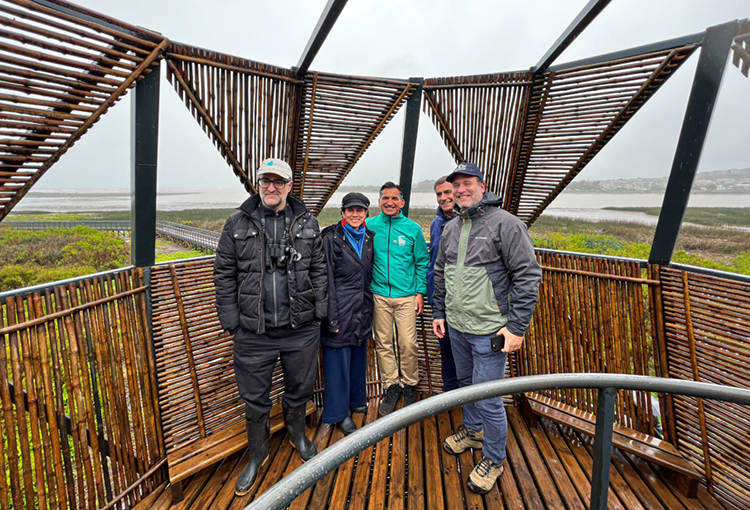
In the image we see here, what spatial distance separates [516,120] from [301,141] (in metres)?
2.21

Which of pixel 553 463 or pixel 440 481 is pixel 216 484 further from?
pixel 553 463

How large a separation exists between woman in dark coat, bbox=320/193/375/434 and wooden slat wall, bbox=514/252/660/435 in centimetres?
155

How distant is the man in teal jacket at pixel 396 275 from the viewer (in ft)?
8.86

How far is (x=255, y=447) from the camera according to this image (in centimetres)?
224

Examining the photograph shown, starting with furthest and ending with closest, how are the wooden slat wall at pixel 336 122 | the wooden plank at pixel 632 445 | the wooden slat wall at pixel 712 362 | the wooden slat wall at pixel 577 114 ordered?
the wooden slat wall at pixel 336 122
the wooden slat wall at pixel 577 114
the wooden plank at pixel 632 445
the wooden slat wall at pixel 712 362

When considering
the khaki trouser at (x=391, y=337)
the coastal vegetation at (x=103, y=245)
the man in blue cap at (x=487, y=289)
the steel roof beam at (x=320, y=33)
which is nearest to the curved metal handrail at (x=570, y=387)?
the man in blue cap at (x=487, y=289)

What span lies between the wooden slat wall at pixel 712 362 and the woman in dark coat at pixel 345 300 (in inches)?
88.2

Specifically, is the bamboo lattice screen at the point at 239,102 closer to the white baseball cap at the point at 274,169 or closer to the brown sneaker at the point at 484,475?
the white baseball cap at the point at 274,169

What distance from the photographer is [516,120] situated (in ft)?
10.9

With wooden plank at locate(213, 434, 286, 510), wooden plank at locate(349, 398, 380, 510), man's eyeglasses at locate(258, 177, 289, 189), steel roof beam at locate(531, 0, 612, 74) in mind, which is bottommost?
wooden plank at locate(213, 434, 286, 510)

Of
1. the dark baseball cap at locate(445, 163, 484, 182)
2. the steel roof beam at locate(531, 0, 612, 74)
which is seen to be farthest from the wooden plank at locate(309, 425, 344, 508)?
the steel roof beam at locate(531, 0, 612, 74)

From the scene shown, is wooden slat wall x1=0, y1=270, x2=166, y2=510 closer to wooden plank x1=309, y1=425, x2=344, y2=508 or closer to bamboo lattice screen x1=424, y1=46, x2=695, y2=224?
wooden plank x1=309, y1=425, x2=344, y2=508

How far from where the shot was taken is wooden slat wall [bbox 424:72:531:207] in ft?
10.6

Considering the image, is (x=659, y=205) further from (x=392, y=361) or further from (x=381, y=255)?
(x=392, y=361)
